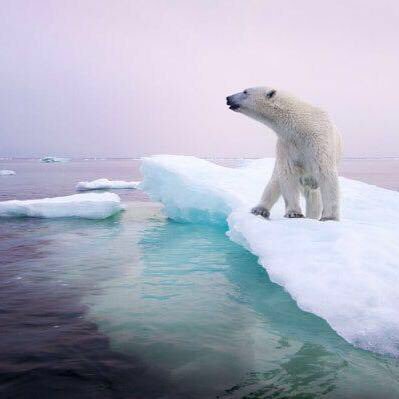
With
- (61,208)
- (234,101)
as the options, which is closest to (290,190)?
(234,101)

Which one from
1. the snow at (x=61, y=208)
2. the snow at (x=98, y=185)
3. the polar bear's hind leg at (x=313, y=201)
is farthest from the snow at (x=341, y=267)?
the snow at (x=98, y=185)

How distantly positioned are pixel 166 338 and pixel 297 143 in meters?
2.93

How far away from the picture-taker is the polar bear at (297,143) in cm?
488

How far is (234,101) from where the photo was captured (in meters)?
5.23

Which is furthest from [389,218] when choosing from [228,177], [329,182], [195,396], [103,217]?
[103,217]

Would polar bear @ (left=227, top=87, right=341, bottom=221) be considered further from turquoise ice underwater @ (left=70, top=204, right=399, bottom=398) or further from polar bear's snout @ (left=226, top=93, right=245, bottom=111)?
turquoise ice underwater @ (left=70, top=204, right=399, bottom=398)

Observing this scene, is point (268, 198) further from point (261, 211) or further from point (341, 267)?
point (341, 267)

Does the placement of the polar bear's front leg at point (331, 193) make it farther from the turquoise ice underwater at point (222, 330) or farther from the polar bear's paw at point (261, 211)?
the turquoise ice underwater at point (222, 330)

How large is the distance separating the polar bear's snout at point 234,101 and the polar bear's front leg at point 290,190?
94 centimetres

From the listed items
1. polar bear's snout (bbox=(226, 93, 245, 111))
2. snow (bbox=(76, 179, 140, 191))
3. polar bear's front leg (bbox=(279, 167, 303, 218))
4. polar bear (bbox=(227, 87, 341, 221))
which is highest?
polar bear's snout (bbox=(226, 93, 245, 111))

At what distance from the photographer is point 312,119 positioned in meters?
5.01

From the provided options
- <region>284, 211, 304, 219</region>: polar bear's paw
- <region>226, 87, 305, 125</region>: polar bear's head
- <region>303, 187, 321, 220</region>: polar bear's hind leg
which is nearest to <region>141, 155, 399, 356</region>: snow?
<region>284, 211, 304, 219</region>: polar bear's paw

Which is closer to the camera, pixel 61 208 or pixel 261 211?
pixel 261 211

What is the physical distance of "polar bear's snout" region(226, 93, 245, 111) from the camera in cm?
523
